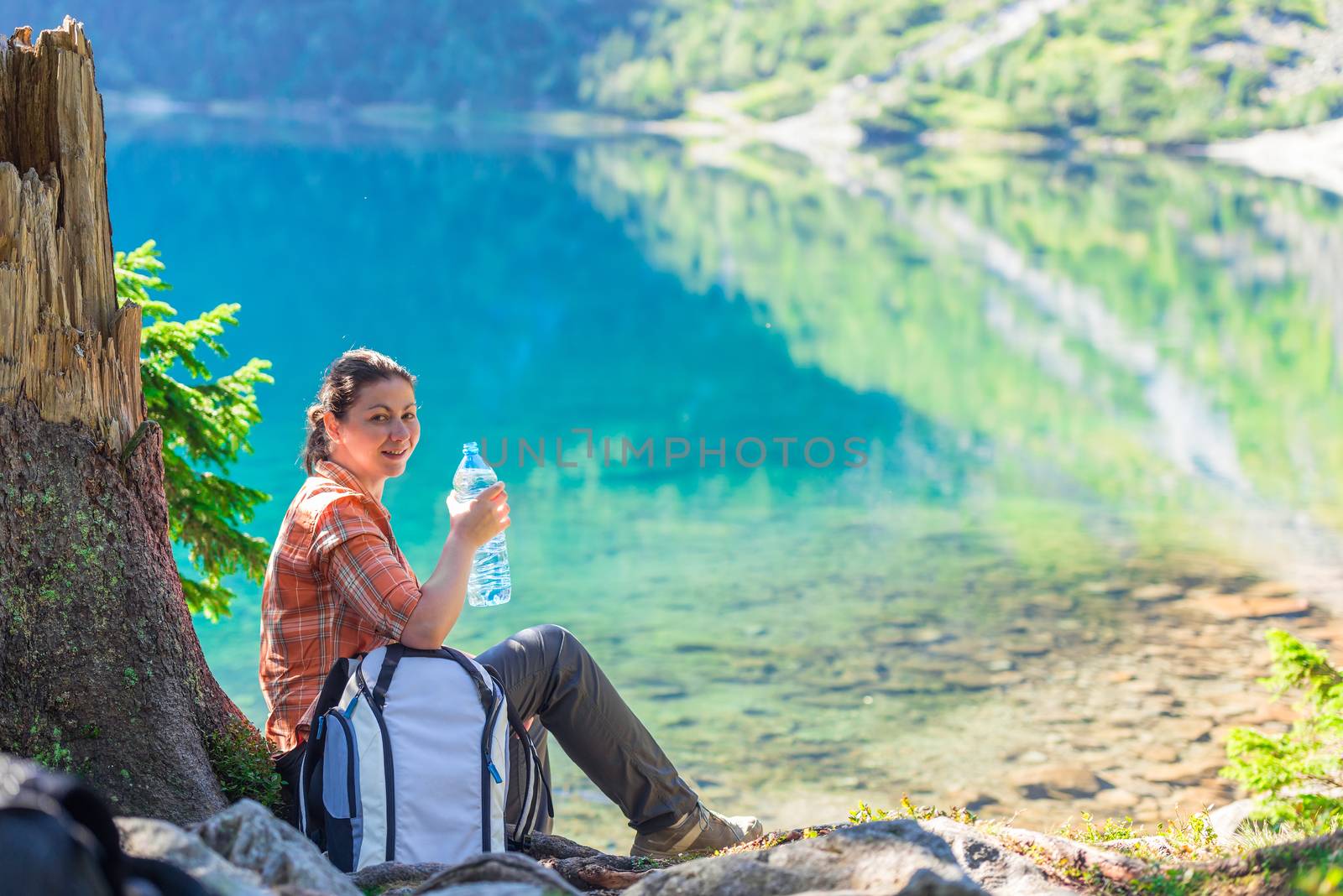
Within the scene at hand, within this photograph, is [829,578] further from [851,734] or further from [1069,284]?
[1069,284]

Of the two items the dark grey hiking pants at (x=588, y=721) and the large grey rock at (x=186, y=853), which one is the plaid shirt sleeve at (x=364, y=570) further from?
the large grey rock at (x=186, y=853)

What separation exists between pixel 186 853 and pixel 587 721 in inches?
62.0

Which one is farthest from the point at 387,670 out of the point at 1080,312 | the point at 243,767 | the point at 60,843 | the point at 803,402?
the point at 1080,312

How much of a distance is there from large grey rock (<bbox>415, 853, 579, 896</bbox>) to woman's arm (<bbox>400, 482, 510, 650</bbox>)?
2.33 ft

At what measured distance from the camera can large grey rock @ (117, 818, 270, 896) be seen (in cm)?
171

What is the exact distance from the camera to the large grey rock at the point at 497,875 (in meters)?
1.96

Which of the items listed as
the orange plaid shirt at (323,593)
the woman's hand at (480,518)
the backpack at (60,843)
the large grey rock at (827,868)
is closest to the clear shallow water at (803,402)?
the orange plaid shirt at (323,593)

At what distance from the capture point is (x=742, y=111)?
288ft

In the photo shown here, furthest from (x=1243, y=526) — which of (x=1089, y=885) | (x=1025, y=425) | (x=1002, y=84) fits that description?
(x=1002, y=84)

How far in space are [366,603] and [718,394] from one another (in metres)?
20.3

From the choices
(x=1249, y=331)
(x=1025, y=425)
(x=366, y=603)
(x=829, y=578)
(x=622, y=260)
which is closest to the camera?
(x=366, y=603)

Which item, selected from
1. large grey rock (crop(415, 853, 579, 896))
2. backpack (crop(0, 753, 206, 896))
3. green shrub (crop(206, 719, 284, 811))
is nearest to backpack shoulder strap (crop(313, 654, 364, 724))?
green shrub (crop(206, 719, 284, 811))

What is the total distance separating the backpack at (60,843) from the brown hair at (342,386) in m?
1.65

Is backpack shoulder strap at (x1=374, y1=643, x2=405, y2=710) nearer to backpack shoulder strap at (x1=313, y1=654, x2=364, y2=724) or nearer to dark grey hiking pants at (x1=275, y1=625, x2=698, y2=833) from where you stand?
backpack shoulder strap at (x1=313, y1=654, x2=364, y2=724)
